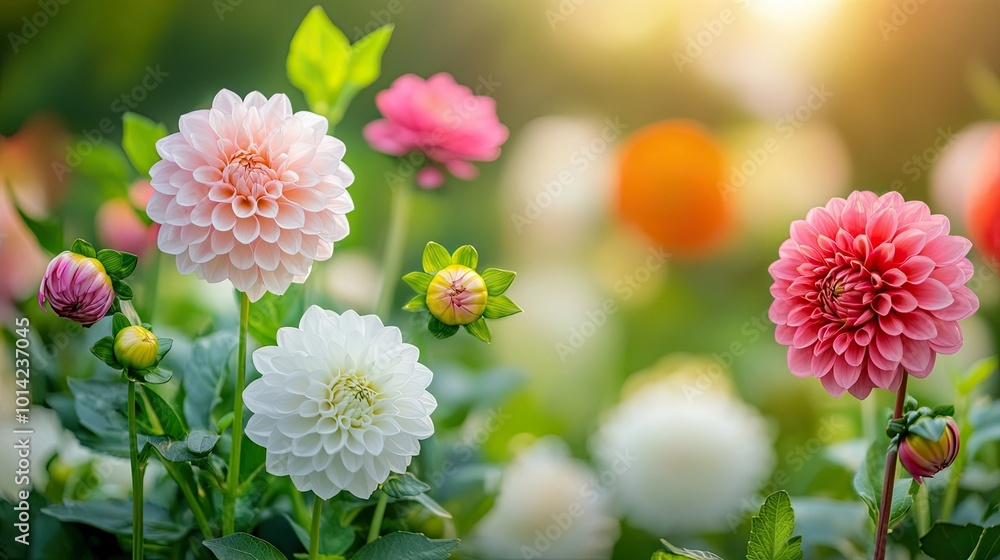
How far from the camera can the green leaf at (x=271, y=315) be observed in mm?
399

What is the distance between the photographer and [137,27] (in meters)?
0.89

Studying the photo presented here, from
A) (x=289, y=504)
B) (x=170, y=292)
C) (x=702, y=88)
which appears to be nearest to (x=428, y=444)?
(x=289, y=504)

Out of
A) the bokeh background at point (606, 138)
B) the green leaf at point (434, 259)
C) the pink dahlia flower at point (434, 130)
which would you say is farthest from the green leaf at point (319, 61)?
the bokeh background at point (606, 138)

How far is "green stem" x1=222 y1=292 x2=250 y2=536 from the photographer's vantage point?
34 cm

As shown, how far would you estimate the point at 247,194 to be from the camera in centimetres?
32

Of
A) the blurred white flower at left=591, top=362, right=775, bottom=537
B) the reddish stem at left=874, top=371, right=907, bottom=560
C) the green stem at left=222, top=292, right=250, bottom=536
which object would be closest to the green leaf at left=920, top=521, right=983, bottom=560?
the reddish stem at left=874, top=371, right=907, bottom=560

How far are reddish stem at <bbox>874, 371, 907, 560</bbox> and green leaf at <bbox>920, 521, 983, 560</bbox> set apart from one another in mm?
46

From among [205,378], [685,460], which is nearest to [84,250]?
[205,378]

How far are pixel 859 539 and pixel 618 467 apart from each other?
0.59 ft

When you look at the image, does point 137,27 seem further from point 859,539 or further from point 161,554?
point 859,539

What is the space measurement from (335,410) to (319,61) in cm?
22

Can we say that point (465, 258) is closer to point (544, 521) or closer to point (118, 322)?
point (118, 322)

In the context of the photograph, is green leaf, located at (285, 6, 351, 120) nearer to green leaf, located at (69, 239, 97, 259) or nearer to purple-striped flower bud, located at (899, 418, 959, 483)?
green leaf, located at (69, 239, 97, 259)

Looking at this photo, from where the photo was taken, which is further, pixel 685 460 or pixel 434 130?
pixel 685 460
